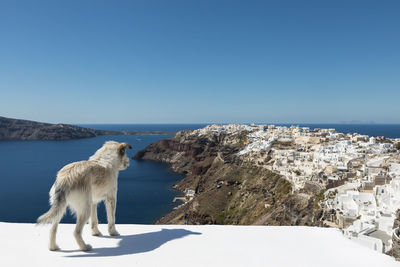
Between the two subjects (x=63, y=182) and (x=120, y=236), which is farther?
(x=120, y=236)

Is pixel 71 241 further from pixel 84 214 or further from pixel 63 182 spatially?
pixel 63 182

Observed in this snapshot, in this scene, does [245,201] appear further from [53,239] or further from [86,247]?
[53,239]

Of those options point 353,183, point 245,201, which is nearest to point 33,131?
point 245,201

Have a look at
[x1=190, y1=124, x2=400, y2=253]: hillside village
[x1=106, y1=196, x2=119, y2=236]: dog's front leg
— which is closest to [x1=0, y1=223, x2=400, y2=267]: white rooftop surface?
[x1=106, y1=196, x2=119, y2=236]: dog's front leg

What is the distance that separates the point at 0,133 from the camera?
131875 mm

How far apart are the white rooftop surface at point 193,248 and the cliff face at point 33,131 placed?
501ft

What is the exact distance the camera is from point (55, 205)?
7.54 feet

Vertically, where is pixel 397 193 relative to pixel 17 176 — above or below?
above

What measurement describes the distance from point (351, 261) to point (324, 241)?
1.74 ft

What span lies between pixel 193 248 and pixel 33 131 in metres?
166

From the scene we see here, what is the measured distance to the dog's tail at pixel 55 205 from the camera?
228cm

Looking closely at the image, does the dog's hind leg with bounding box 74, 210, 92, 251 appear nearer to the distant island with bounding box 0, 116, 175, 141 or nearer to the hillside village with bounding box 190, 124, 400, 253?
the hillside village with bounding box 190, 124, 400, 253

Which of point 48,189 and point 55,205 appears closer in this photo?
point 55,205

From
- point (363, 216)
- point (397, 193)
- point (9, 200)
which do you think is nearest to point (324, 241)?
point (363, 216)
